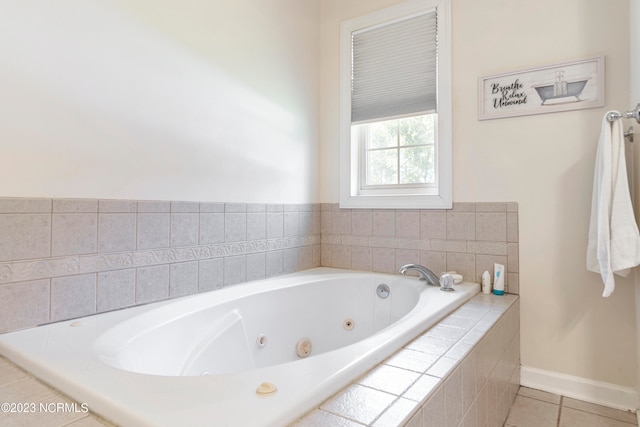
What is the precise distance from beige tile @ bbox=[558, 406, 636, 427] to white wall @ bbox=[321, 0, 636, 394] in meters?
0.21

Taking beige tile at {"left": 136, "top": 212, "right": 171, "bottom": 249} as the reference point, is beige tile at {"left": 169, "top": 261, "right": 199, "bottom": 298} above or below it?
below

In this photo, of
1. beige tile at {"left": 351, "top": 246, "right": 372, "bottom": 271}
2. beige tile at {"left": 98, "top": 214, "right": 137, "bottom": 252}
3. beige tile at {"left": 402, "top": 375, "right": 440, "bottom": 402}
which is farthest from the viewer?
beige tile at {"left": 351, "top": 246, "right": 372, "bottom": 271}

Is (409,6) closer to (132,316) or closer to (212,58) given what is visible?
(212,58)

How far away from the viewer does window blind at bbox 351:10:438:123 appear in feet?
7.33

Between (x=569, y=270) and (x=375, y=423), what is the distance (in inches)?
63.6

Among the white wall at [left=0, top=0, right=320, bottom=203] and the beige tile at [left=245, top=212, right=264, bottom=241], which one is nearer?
the white wall at [left=0, top=0, right=320, bottom=203]

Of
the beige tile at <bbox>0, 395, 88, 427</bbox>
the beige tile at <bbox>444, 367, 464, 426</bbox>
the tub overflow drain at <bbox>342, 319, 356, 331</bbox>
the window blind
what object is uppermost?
the window blind

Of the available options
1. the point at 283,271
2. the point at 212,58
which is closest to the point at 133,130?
the point at 212,58

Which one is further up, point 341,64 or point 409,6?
point 409,6

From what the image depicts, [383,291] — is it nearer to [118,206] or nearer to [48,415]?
[118,206]

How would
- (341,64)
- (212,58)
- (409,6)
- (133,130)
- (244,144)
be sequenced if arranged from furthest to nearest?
(341,64), (409,6), (244,144), (212,58), (133,130)

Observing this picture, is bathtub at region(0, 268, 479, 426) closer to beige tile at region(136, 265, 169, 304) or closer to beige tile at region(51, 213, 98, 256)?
beige tile at region(136, 265, 169, 304)

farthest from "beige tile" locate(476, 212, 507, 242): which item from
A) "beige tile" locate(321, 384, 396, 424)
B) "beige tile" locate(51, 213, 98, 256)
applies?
"beige tile" locate(51, 213, 98, 256)

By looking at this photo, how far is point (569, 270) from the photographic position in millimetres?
1809
